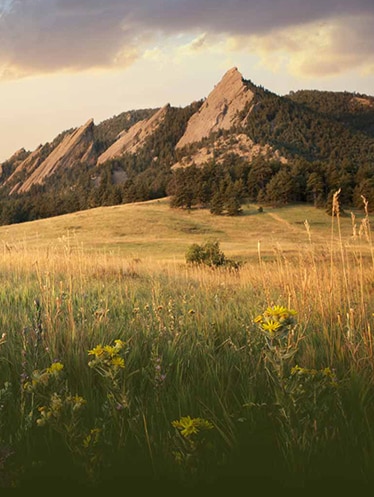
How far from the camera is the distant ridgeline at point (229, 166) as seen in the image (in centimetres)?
7169

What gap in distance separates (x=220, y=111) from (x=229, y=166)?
3797 inches

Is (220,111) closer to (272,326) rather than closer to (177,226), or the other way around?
(177,226)

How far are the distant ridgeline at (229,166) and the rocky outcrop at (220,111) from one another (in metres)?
0.44

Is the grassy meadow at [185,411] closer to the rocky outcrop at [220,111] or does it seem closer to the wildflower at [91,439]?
the wildflower at [91,439]

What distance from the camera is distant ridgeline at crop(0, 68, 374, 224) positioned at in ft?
235

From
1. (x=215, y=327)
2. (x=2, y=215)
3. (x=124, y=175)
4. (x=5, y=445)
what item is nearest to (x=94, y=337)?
(x=215, y=327)

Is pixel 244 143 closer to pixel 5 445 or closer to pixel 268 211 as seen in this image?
pixel 268 211

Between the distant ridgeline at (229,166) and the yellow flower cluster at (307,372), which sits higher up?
the distant ridgeline at (229,166)

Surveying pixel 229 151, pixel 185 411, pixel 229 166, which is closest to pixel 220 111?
pixel 229 151

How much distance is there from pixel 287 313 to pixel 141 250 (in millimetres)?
41256

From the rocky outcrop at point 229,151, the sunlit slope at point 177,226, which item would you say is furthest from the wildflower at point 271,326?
the rocky outcrop at point 229,151

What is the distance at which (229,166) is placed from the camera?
9400 centimetres

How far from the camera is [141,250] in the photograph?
43344mm

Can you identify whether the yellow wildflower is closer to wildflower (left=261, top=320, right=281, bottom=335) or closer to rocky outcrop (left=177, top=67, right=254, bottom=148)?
wildflower (left=261, top=320, right=281, bottom=335)
